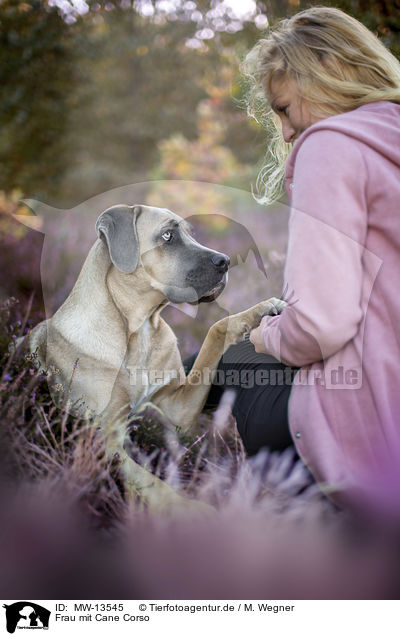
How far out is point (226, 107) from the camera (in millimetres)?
8305

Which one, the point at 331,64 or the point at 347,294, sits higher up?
the point at 331,64

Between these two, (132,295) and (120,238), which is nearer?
(120,238)

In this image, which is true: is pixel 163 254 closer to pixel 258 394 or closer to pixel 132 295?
pixel 132 295

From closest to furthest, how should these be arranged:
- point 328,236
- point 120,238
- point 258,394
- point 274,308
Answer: point 328,236 < point 258,394 < point 274,308 < point 120,238

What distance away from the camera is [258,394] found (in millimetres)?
2113

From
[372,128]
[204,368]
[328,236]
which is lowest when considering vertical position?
[204,368]

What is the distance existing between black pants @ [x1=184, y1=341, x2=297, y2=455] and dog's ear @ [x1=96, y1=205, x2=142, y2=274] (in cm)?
57

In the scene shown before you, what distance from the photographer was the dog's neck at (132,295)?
100.0 inches

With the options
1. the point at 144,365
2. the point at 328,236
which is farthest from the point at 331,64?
the point at 144,365

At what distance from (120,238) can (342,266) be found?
3.65 ft
